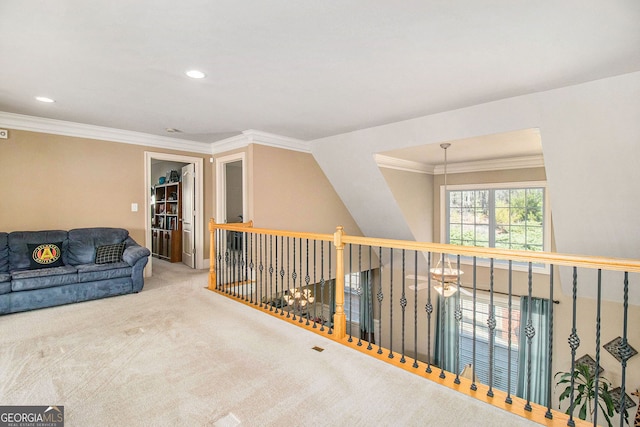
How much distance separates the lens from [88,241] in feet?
14.2

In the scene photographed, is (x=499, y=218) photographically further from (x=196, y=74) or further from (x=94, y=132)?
(x=94, y=132)

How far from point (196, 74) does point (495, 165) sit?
5329 mm

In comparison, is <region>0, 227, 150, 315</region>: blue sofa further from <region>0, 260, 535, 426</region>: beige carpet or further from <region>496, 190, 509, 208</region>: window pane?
<region>496, 190, 509, 208</region>: window pane

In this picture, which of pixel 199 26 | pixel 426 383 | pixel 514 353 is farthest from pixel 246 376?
pixel 514 353

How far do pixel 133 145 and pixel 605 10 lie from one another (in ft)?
18.0

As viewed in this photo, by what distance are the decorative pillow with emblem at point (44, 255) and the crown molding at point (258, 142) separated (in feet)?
8.86

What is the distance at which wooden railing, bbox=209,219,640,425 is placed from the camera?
178 centimetres

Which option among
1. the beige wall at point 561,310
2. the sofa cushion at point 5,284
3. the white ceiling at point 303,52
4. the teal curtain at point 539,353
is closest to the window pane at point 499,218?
the beige wall at point 561,310

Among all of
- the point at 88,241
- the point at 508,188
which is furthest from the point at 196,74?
the point at 508,188

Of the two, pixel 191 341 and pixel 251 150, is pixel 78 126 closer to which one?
pixel 251 150

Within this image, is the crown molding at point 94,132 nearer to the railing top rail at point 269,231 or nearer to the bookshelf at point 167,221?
the bookshelf at point 167,221

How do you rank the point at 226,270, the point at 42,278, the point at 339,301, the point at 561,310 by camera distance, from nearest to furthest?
the point at 339,301 < the point at 42,278 < the point at 226,270 < the point at 561,310

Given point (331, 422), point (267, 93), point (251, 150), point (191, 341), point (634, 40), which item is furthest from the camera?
point (251, 150)

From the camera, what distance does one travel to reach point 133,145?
4.97 m
